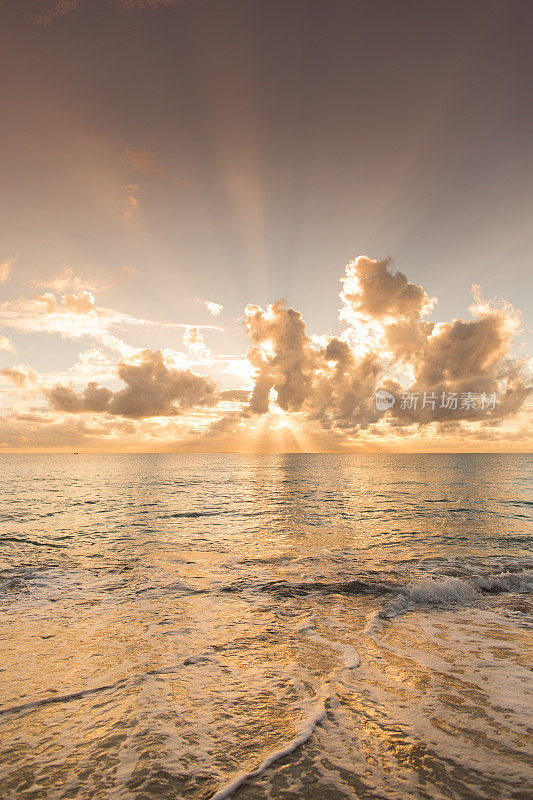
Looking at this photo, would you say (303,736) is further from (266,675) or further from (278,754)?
(266,675)

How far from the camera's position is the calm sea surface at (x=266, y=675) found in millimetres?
5000

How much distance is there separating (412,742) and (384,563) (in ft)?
39.9

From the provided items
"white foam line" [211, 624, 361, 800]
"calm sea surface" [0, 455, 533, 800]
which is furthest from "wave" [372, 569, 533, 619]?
"white foam line" [211, 624, 361, 800]

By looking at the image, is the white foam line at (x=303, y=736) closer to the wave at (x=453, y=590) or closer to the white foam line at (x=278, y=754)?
the white foam line at (x=278, y=754)

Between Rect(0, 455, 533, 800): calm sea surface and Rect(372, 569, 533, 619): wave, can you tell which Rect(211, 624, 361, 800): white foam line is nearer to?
Rect(0, 455, 533, 800): calm sea surface

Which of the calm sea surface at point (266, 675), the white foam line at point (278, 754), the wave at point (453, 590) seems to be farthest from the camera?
the wave at point (453, 590)

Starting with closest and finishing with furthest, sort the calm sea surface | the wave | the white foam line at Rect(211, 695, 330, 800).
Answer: the white foam line at Rect(211, 695, 330, 800), the calm sea surface, the wave

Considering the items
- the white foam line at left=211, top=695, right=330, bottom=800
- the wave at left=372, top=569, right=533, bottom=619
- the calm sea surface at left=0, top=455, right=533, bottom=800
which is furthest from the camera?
the wave at left=372, top=569, right=533, bottom=619

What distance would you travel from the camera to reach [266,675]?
7531 mm

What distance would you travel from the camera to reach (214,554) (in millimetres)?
18734

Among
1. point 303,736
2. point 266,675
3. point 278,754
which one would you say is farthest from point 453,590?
point 278,754

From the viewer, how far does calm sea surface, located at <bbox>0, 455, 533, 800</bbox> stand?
16.4 ft

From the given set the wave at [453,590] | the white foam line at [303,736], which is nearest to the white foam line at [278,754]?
the white foam line at [303,736]

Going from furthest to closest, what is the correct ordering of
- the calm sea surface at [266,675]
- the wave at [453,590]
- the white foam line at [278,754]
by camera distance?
the wave at [453,590] → the calm sea surface at [266,675] → the white foam line at [278,754]
